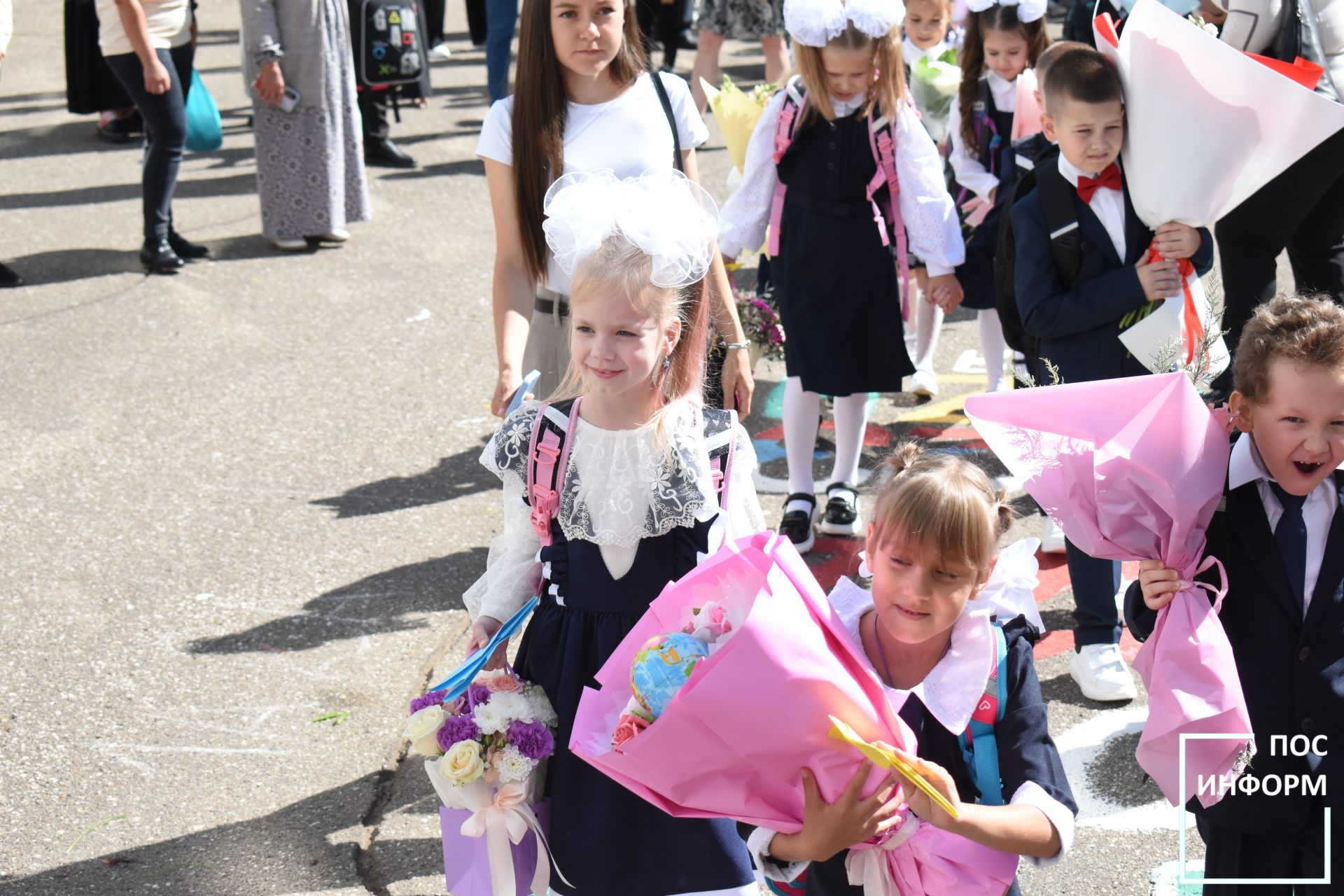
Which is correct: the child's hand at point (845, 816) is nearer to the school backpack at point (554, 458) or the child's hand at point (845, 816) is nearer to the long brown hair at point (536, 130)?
the school backpack at point (554, 458)

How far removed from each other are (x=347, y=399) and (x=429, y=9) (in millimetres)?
6679

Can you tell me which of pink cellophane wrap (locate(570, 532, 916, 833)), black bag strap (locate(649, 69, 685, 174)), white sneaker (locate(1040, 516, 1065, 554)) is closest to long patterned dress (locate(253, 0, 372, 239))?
black bag strap (locate(649, 69, 685, 174))

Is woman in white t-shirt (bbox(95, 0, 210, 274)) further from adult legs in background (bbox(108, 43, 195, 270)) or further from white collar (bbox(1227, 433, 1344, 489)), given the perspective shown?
white collar (bbox(1227, 433, 1344, 489))

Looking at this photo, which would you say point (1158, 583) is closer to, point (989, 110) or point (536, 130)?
point (536, 130)

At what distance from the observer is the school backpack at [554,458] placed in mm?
2609

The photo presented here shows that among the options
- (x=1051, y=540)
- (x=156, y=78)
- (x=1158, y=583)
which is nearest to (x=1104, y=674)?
(x=1051, y=540)

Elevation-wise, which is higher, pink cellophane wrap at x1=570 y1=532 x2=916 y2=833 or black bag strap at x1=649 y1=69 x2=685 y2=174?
Answer: black bag strap at x1=649 y1=69 x2=685 y2=174

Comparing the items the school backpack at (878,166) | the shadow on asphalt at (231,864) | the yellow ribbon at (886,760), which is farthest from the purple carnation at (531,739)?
the school backpack at (878,166)

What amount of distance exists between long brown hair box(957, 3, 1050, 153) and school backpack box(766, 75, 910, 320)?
70 centimetres

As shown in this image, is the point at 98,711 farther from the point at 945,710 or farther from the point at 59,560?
the point at 945,710

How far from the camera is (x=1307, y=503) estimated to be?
A: 90.6 inches

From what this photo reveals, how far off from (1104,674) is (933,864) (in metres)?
1.79

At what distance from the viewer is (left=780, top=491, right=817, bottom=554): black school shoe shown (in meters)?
4.57

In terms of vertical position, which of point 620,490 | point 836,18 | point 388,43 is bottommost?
point 620,490
